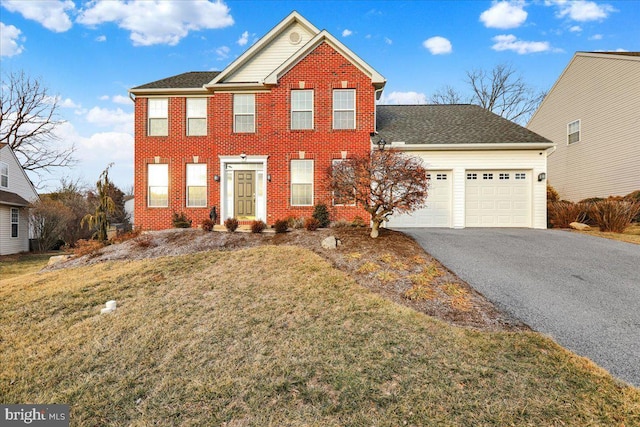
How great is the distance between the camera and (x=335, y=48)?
A: 38.3 feet

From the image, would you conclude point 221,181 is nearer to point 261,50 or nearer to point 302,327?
point 261,50

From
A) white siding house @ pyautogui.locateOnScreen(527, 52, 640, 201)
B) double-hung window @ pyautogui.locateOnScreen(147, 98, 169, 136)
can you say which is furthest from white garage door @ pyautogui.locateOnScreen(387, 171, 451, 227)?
double-hung window @ pyautogui.locateOnScreen(147, 98, 169, 136)

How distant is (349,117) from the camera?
1187cm

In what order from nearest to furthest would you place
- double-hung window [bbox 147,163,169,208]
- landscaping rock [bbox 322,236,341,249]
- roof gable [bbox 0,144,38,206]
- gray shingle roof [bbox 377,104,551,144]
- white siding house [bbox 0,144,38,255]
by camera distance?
landscaping rock [bbox 322,236,341,249]
gray shingle roof [bbox 377,104,551,144]
double-hung window [bbox 147,163,169,208]
white siding house [bbox 0,144,38,255]
roof gable [bbox 0,144,38,206]

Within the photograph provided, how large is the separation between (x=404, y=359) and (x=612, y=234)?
11629 mm

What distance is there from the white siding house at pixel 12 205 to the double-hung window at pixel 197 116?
→ 44.1 ft

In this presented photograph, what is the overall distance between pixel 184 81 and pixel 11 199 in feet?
46.8

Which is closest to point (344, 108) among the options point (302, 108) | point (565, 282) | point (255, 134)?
point (302, 108)

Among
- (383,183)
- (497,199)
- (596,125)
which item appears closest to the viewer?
(383,183)

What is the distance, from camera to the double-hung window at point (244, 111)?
1205cm

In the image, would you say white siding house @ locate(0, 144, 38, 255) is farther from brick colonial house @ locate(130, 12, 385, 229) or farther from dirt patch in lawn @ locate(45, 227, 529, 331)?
dirt patch in lawn @ locate(45, 227, 529, 331)

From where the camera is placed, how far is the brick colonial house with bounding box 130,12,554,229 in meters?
11.7

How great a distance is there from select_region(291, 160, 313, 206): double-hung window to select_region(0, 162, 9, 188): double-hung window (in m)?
19.6

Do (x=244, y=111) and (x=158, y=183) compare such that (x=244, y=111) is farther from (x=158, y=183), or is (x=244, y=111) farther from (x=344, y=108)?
(x=158, y=183)
